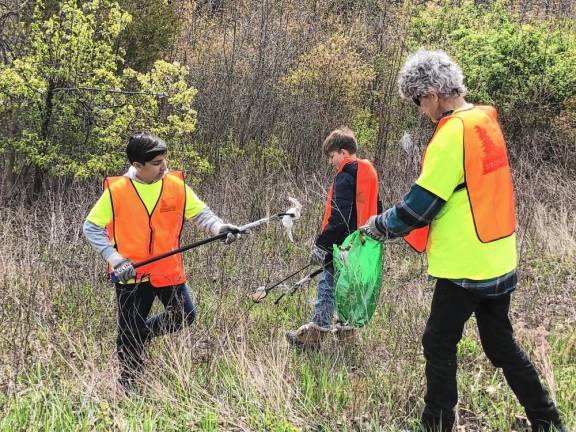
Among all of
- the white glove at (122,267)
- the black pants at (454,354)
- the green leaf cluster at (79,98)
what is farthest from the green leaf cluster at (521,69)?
the white glove at (122,267)

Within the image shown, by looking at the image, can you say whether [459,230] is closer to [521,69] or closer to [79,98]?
[79,98]

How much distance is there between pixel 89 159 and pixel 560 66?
747cm

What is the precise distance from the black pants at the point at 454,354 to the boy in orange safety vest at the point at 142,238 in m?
1.26

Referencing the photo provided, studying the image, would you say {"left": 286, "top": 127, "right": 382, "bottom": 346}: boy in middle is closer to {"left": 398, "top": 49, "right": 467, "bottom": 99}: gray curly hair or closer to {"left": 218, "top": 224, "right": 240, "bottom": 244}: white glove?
{"left": 218, "top": 224, "right": 240, "bottom": 244}: white glove

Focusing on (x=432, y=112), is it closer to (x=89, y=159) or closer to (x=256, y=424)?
(x=256, y=424)

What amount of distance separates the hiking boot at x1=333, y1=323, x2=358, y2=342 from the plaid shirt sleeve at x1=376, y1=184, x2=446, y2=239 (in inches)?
44.9

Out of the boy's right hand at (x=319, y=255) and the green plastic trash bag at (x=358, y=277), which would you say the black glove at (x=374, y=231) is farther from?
the boy's right hand at (x=319, y=255)

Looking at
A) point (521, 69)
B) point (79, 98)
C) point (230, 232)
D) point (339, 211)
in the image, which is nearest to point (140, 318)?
point (230, 232)

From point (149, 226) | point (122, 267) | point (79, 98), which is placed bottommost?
point (122, 267)

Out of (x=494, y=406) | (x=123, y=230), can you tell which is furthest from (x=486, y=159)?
(x=123, y=230)

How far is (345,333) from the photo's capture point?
12.2 ft

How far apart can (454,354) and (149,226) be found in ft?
5.70

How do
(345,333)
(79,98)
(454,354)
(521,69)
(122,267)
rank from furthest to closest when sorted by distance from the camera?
(521,69) → (79,98) → (345,333) → (122,267) → (454,354)

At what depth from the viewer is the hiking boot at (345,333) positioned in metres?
3.70
